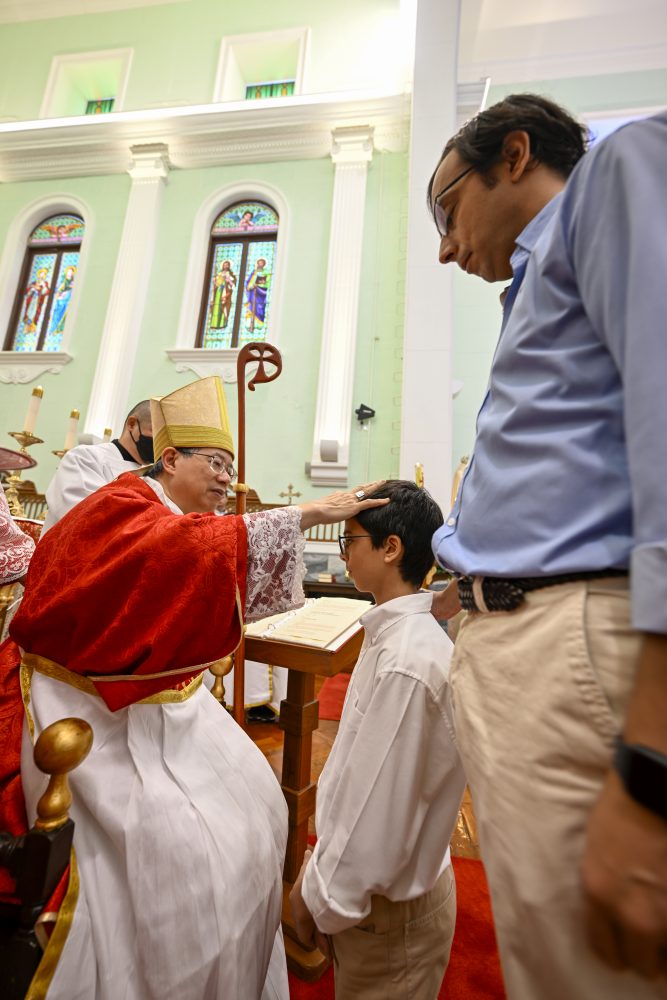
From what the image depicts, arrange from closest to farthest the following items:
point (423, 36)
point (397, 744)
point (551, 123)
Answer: point (551, 123)
point (397, 744)
point (423, 36)

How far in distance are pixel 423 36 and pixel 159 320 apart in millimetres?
5041

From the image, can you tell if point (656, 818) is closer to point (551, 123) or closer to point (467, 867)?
point (551, 123)

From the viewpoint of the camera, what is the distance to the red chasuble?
1.21 m

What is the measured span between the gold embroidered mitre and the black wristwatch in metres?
1.70

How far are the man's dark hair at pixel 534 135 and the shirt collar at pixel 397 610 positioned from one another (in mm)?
894

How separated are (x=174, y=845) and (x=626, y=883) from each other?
3.35 ft

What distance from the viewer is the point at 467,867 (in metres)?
2.13

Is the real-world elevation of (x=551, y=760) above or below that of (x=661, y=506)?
below

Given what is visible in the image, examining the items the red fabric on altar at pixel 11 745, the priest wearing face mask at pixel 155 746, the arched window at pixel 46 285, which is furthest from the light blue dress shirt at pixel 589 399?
the arched window at pixel 46 285

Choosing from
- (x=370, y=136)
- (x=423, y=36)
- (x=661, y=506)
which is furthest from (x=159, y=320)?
(x=661, y=506)

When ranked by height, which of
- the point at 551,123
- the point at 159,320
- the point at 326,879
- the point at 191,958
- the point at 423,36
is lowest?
the point at 191,958

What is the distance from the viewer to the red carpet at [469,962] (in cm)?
151

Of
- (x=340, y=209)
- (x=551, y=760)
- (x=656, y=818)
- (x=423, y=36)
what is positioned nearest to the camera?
(x=656, y=818)

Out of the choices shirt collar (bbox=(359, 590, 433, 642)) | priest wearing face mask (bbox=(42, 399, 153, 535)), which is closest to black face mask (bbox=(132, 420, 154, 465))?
priest wearing face mask (bbox=(42, 399, 153, 535))
